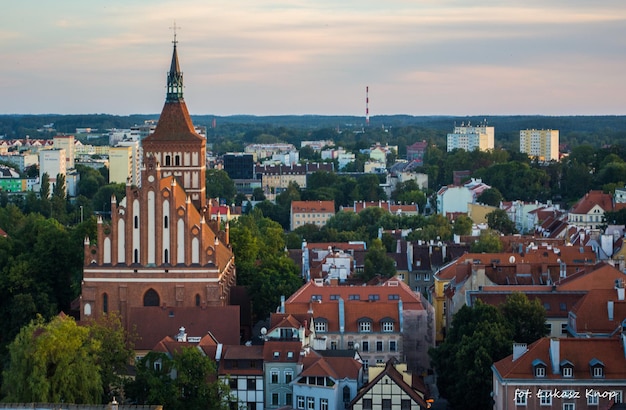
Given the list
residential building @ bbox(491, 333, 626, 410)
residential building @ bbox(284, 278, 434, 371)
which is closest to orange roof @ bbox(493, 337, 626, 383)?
residential building @ bbox(491, 333, 626, 410)

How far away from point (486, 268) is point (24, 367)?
30.4m

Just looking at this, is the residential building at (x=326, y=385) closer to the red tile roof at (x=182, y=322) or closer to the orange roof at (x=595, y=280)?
the red tile roof at (x=182, y=322)

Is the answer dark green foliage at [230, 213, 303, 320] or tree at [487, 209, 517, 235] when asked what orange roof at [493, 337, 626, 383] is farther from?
tree at [487, 209, 517, 235]

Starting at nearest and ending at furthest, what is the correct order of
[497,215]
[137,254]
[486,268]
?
[137,254] < [486,268] < [497,215]

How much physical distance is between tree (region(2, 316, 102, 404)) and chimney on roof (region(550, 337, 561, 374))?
18806 millimetres

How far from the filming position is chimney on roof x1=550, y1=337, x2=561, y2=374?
185ft

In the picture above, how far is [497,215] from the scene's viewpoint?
134250mm

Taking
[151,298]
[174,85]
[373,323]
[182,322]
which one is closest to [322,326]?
[373,323]

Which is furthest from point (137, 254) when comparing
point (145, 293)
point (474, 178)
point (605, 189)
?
point (474, 178)

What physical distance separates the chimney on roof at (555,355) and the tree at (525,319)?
8.10m

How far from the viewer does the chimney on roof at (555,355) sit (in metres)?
56.4

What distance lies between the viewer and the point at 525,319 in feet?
216

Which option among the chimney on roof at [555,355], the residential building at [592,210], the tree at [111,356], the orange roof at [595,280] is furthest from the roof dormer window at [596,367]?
the residential building at [592,210]

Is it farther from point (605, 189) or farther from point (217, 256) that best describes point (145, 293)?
point (605, 189)
